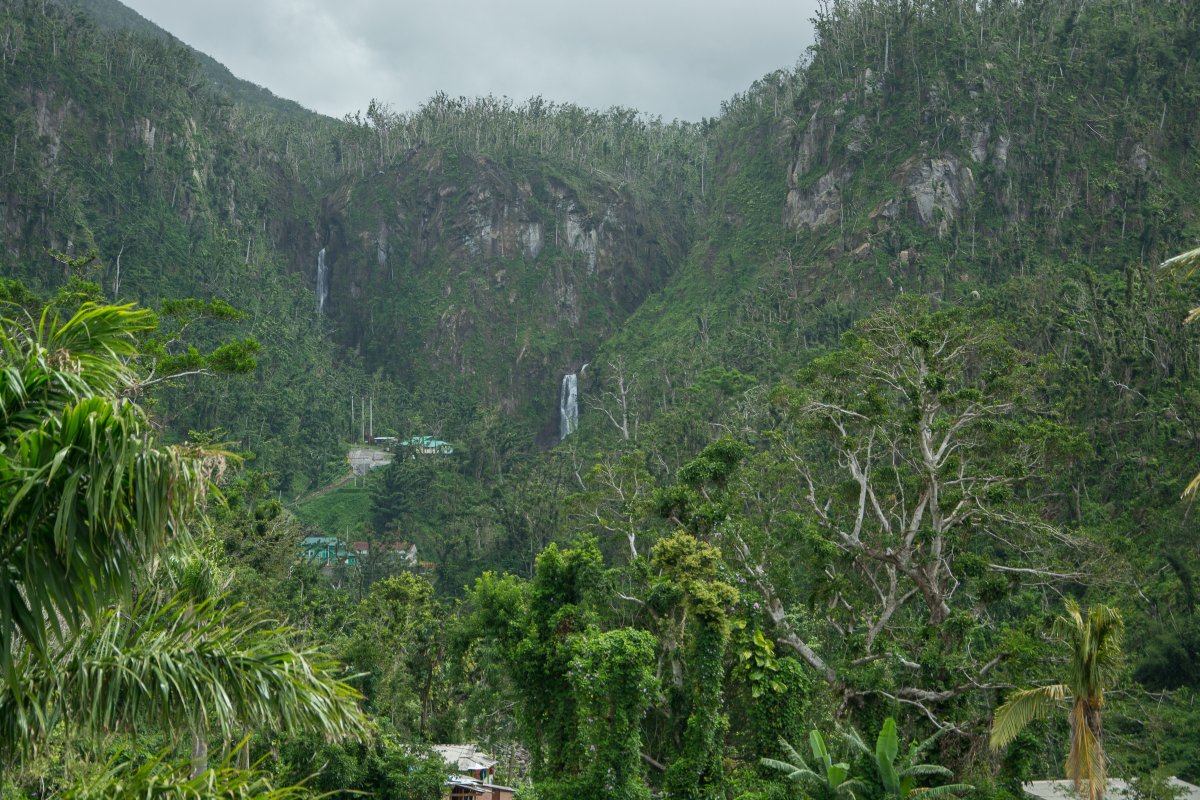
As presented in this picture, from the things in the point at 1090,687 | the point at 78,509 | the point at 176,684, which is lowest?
the point at 1090,687

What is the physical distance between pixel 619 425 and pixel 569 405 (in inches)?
1091

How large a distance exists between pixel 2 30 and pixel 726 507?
92506mm

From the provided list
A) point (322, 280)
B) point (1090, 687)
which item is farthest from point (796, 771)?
point (322, 280)

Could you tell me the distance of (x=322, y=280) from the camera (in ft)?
389

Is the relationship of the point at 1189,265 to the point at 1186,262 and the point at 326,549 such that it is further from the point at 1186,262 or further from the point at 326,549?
the point at 326,549

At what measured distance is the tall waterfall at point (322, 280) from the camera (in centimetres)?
11724

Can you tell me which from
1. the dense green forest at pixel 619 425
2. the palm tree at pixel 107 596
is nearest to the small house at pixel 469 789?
the dense green forest at pixel 619 425

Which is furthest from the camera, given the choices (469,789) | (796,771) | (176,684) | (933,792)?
(469,789)

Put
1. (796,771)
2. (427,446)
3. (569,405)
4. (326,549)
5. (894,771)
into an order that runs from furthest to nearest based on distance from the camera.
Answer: (569,405)
(427,446)
(326,549)
(796,771)
(894,771)

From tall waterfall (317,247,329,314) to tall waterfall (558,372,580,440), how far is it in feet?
105

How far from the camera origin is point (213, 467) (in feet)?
20.5

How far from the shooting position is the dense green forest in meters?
6.10

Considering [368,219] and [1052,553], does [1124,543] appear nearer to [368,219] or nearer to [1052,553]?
[1052,553]

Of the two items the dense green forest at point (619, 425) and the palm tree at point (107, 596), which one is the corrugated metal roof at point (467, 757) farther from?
the palm tree at point (107, 596)
